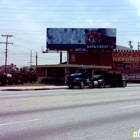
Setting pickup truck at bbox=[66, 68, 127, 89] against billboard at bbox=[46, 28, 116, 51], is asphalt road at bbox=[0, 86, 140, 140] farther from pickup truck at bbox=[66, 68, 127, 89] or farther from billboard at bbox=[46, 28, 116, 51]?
billboard at bbox=[46, 28, 116, 51]

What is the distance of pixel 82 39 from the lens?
58469 mm

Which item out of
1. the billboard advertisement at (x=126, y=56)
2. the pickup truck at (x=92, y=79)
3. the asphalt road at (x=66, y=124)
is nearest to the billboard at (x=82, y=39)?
the billboard advertisement at (x=126, y=56)

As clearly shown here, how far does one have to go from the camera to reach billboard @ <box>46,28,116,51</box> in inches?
2283

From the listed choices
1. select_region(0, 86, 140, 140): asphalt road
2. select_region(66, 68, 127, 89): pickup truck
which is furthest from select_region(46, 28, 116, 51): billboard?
select_region(0, 86, 140, 140): asphalt road

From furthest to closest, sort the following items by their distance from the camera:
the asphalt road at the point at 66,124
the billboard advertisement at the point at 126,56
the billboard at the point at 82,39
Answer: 1. the billboard advertisement at the point at 126,56
2. the billboard at the point at 82,39
3. the asphalt road at the point at 66,124

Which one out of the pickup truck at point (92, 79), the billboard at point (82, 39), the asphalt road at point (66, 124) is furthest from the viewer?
the billboard at point (82, 39)

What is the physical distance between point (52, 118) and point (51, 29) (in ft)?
163

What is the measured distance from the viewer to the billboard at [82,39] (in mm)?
58000

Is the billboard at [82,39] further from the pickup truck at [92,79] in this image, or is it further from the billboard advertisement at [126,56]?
the pickup truck at [92,79]

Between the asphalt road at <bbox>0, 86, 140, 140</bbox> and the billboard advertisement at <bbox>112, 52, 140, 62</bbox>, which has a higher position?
the billboard advertisement at <bbox>112, 52, 140, 62</bbox>

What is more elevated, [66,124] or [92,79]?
[92,79]

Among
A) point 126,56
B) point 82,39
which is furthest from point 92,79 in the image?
point 126,56

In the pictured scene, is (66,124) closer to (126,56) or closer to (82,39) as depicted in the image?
(82,39)

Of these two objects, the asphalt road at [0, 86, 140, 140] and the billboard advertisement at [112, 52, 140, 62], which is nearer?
the asphalt road at [0, 86, 140, 140]
